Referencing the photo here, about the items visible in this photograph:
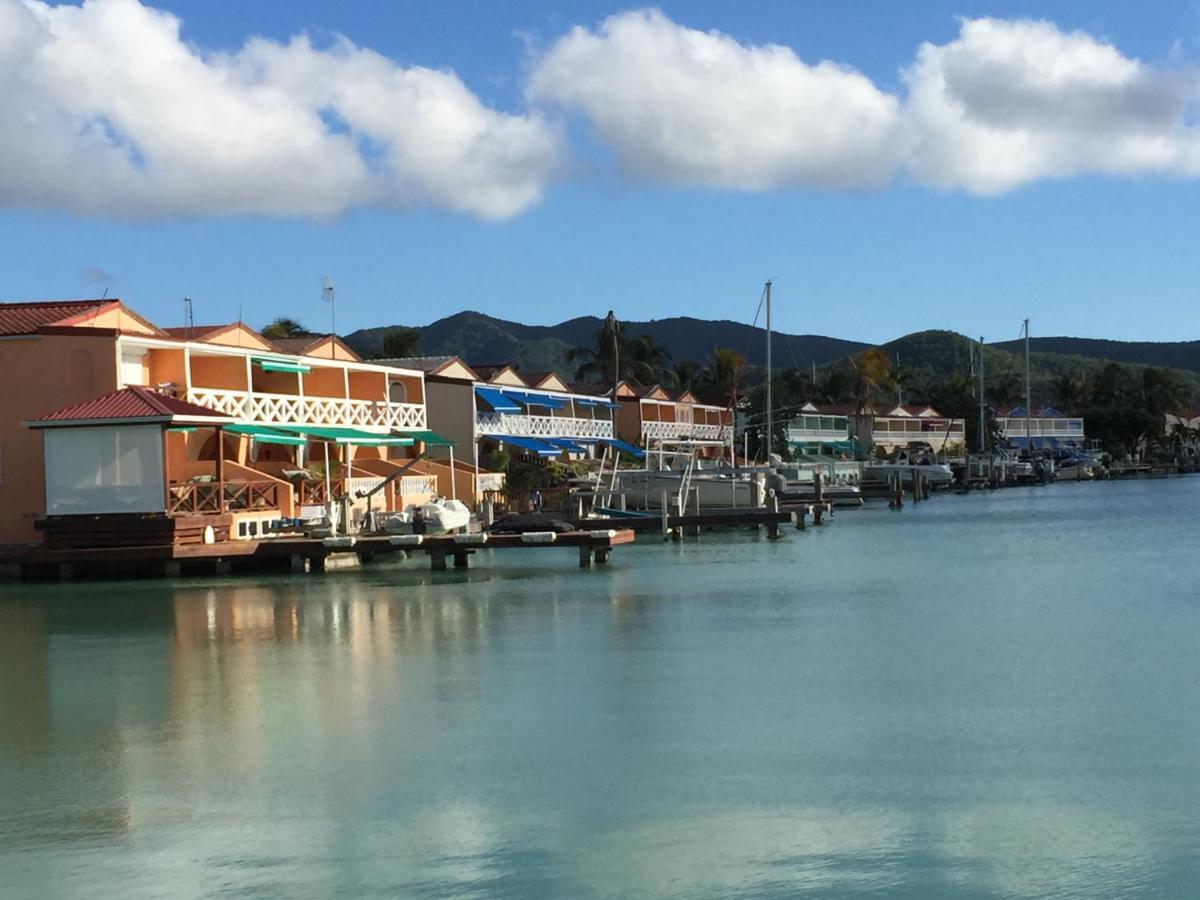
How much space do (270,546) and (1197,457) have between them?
146188 millimetres

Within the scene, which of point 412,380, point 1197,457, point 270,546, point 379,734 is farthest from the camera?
point 1197,457

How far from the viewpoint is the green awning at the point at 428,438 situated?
171ft

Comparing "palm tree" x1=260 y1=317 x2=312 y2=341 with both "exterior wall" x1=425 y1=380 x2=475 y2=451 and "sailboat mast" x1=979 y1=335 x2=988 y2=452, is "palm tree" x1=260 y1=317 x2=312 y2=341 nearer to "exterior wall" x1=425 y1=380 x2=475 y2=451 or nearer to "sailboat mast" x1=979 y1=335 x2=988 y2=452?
"exterior wall" x1=425 y1=380 x2=475 y2=451

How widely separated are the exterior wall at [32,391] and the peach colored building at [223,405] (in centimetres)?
3

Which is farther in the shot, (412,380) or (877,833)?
(412,380)

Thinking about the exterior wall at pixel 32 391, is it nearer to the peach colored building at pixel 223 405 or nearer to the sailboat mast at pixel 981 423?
the peach colored building at pixel 223 405

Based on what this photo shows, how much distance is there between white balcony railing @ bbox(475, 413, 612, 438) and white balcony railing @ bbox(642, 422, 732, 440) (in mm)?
6510

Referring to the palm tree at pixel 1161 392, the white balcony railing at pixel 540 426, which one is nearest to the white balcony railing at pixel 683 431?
the white balcony railing at pixel 540 426

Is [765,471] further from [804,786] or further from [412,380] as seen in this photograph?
[804,786]

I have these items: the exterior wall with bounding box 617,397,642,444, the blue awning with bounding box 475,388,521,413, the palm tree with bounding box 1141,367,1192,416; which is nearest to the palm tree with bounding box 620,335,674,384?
the exterior wall with bounding box 617,397,642,444

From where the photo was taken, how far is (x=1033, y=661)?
22594mm

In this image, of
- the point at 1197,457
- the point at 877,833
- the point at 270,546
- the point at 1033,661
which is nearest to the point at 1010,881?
the point at 877,833

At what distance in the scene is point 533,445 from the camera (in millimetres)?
63656

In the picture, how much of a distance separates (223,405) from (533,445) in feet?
74.1
